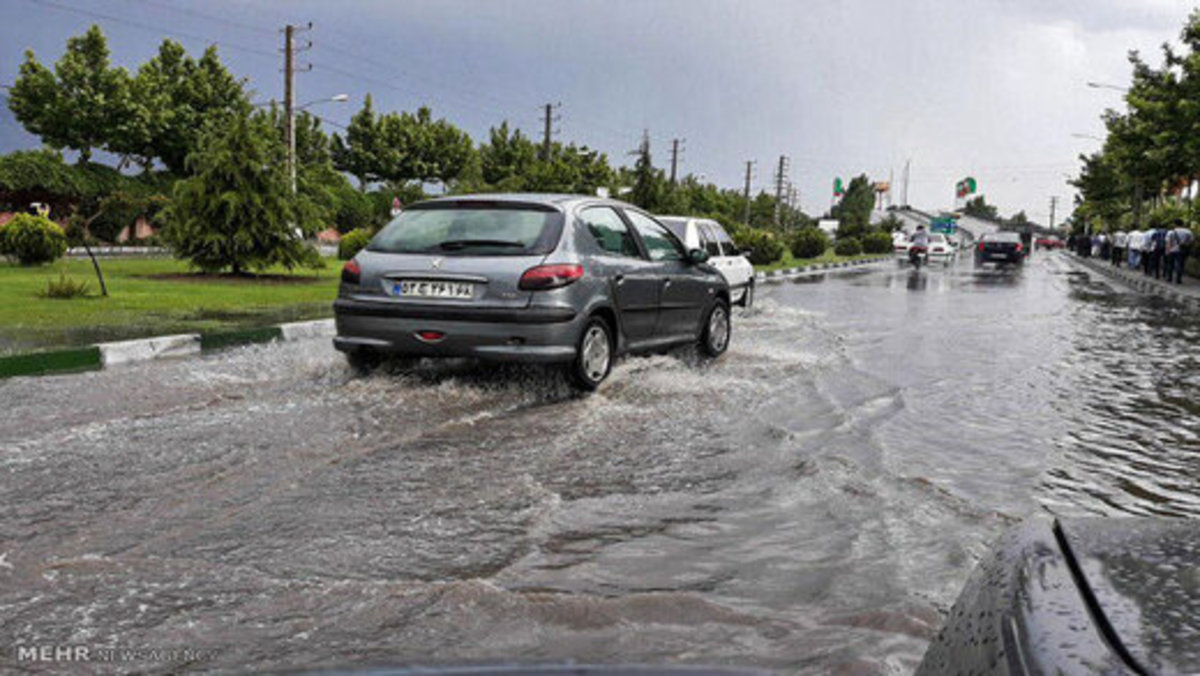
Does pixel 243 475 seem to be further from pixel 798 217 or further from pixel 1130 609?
pixel 798 217

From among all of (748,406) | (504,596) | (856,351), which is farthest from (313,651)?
(856,351)

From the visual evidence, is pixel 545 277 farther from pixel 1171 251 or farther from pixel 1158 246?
pixel 1158 246

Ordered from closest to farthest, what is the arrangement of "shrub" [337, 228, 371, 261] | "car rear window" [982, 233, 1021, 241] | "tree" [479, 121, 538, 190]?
"shrub" [337, 228, 371, 261] → "car rear window" [982, 233, 1021, 241] → "tree" [479, 121, 538, 190]

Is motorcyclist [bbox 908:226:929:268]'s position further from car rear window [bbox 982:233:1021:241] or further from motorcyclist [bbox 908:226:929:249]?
car rear window [bbox 982:233:1021:241]

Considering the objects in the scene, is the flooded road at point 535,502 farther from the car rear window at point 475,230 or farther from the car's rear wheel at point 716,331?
the car rear window at point 475,230

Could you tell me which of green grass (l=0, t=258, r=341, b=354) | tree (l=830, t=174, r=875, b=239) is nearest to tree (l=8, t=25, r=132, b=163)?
green grass (l=0, t=258, r=341, b=354)

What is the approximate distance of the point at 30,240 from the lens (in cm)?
2091

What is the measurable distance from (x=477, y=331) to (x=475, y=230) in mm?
827

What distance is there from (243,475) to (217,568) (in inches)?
52.0

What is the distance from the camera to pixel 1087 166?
3413 inches

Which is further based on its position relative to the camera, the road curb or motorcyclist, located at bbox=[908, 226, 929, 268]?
motorcyclist, located at bbox=[908, 226, 929, 268]

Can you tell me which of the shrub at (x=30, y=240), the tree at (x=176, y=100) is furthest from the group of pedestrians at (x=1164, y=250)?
the tree at (x=176, y=100)

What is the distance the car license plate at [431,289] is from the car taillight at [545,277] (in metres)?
0.38

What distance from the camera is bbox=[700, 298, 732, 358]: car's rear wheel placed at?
9.86 m
